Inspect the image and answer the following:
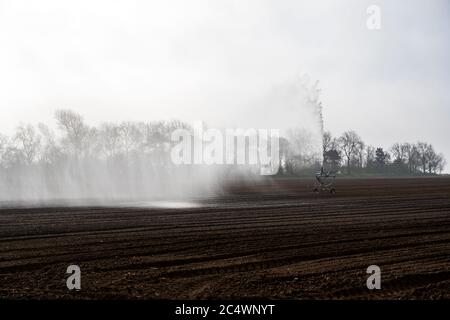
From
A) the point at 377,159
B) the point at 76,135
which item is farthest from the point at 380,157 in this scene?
the point at 76,135

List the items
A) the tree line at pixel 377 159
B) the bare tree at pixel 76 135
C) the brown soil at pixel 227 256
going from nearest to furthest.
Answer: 1. the brown soil at pixel 227 256
2. the bare tree at pixel 76 135
3. the tree line at pixel 377 159

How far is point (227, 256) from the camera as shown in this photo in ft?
46.5

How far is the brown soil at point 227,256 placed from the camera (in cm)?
1036

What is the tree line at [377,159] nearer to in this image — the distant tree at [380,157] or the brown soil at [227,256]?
the distant tree at [380,157]

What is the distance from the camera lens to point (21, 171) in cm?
6519

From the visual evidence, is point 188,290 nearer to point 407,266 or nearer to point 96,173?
point 407,266

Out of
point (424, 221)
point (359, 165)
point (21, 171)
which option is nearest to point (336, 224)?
point (424, 221)

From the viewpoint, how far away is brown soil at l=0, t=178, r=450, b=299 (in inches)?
408

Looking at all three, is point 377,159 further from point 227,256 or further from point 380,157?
point 227,256

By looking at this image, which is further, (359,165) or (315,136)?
(359,165)

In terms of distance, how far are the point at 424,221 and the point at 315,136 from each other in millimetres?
24860

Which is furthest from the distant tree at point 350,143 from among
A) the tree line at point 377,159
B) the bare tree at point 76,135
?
the bare tree at point 76,135

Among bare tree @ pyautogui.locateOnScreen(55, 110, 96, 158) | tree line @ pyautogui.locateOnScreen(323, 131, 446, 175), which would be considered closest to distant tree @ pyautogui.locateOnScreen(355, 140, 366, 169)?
tree line @ pyautogui.locateOnScreen(323, 131, 446, 175)

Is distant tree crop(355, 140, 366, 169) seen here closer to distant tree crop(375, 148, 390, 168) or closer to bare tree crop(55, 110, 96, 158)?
distant tree crop(375, 148, 390, 168)
